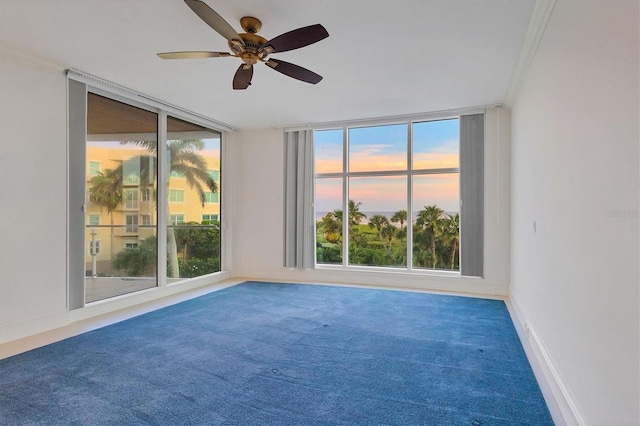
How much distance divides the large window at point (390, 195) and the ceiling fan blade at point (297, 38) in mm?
3358

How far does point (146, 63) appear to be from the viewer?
3.53 meters

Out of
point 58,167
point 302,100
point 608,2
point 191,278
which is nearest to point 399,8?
point 608,2

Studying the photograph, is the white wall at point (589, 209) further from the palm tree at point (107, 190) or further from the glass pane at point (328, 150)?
the palm tree at point (107, 190)

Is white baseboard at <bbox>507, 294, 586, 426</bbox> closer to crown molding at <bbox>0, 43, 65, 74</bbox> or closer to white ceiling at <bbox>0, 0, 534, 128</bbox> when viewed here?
white ceiling at <bbox>0, 0, 534, 128</bbox>

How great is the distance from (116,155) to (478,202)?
4.97 m

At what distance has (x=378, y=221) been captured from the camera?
582 cm

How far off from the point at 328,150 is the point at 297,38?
366 cm

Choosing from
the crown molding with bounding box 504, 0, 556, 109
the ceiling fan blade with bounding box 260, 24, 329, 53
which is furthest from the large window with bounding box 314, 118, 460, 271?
the ceiling fan blade with bounding box 260, 24, 329, 53

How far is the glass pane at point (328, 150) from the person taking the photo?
6066mm

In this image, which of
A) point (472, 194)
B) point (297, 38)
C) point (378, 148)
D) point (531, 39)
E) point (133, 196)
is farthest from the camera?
point (378, 148)

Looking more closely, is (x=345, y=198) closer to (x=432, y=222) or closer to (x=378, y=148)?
(x=378, y=148)

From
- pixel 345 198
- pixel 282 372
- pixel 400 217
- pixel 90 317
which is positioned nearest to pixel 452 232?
pixel 400 217

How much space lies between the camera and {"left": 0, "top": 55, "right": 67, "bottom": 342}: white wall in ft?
10.7

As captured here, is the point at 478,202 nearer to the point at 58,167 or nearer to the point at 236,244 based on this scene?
the point at 236,244
